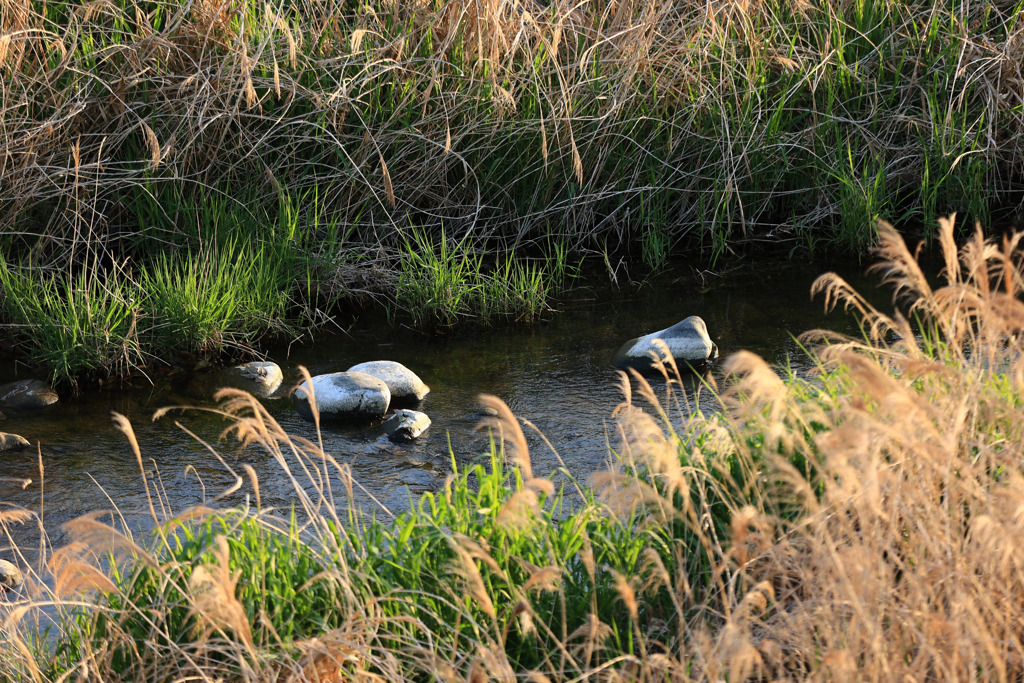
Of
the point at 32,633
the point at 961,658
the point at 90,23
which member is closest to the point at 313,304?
the point at 90,23

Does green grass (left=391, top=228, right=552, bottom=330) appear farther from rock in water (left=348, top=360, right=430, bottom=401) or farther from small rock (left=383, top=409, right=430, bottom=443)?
small rock (left=383, top=409, right=430, bottom=443)

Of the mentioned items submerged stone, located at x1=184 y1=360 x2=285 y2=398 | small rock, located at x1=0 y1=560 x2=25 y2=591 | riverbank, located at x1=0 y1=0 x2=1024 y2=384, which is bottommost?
small rock, located at x1=0 y1=560 x2=25 y2=591

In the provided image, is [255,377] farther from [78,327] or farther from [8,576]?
[8,576]

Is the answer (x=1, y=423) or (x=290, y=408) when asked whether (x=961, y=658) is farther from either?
(x=1, y=423)

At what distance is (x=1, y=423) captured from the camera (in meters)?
4.08

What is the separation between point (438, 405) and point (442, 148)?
189 centimetres

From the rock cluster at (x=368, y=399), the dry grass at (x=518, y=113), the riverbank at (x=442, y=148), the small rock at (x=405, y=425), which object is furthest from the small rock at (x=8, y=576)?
the dry grass at (x=518, y=113)

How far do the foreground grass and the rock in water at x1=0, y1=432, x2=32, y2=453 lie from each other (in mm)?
1442

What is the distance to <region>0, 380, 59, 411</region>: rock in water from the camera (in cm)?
425

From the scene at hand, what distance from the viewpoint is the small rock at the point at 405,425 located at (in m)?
3.84

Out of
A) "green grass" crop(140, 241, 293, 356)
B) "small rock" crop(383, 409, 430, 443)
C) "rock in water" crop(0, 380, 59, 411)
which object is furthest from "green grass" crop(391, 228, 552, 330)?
"rock in water" crop(0, 380, 59, 411)

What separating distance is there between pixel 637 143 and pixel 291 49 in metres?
1.97

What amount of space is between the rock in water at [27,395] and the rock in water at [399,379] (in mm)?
1259

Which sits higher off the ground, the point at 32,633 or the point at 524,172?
the point at 524,172
